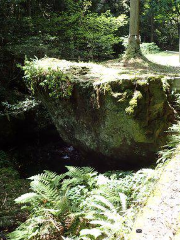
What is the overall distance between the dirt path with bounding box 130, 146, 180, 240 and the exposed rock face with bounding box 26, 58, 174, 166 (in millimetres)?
3005

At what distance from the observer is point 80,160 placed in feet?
28.7

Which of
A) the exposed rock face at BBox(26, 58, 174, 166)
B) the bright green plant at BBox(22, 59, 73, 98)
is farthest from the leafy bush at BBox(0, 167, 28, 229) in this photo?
the bright green plant at BBox(22, 59, 73, 98)

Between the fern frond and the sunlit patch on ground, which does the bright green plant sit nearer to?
the fern frond

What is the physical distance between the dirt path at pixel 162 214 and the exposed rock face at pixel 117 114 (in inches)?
118

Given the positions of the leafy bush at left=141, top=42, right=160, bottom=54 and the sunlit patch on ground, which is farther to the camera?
the leafy bush at left=141, top=42, right=160, bottom=54

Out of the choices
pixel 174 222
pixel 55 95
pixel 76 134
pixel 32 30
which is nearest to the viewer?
pixel 174 222

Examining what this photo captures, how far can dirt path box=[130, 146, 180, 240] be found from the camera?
226 cm

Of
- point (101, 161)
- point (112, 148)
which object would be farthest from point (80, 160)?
point (112, 148)

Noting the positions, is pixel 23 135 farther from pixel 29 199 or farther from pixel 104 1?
pixel 104 1

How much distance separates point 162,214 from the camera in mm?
2516

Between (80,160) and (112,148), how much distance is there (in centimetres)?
248

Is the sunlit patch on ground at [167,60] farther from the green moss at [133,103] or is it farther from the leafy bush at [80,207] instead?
the leafy bush at [80,207]

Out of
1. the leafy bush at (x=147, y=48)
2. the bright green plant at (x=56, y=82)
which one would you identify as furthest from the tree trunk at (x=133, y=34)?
the leafy bush at (x=147, y=48)

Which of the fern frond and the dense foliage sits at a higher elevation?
the dense foliage
